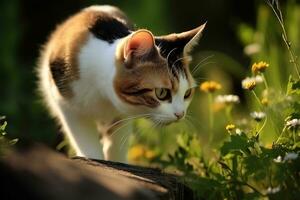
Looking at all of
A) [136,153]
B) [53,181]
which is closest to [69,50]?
[136,153]

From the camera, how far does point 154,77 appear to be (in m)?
2.83

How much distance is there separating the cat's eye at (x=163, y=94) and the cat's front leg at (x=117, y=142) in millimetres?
504

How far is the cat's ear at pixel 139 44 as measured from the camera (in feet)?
8.90

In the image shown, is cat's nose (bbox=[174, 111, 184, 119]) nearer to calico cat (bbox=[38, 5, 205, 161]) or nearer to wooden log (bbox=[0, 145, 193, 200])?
calico cat (bbox=[38, 5, 205, 161])

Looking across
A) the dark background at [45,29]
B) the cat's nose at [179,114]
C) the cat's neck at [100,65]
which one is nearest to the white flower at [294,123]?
the cat's nose at [179,114]

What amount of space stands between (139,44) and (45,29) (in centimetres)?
364

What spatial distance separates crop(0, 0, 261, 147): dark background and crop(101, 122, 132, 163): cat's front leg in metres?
0.93

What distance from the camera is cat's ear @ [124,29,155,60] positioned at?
271 centimetres

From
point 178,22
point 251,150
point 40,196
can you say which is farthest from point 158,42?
point 178,22

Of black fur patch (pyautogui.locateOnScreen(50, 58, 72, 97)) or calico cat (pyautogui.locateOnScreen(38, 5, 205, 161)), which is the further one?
black fur patch (pyautogui.locateOnScreen(50, 58, 72, 97))

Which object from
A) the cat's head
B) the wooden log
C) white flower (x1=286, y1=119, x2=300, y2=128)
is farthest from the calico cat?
the wooden log

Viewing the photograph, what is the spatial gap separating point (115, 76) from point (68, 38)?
15.8 inches

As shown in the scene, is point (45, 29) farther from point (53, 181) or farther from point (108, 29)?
point (53, 181)

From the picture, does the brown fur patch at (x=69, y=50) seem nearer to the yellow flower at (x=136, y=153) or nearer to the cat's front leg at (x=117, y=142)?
the cat's front leg at (x=117, y=142)
